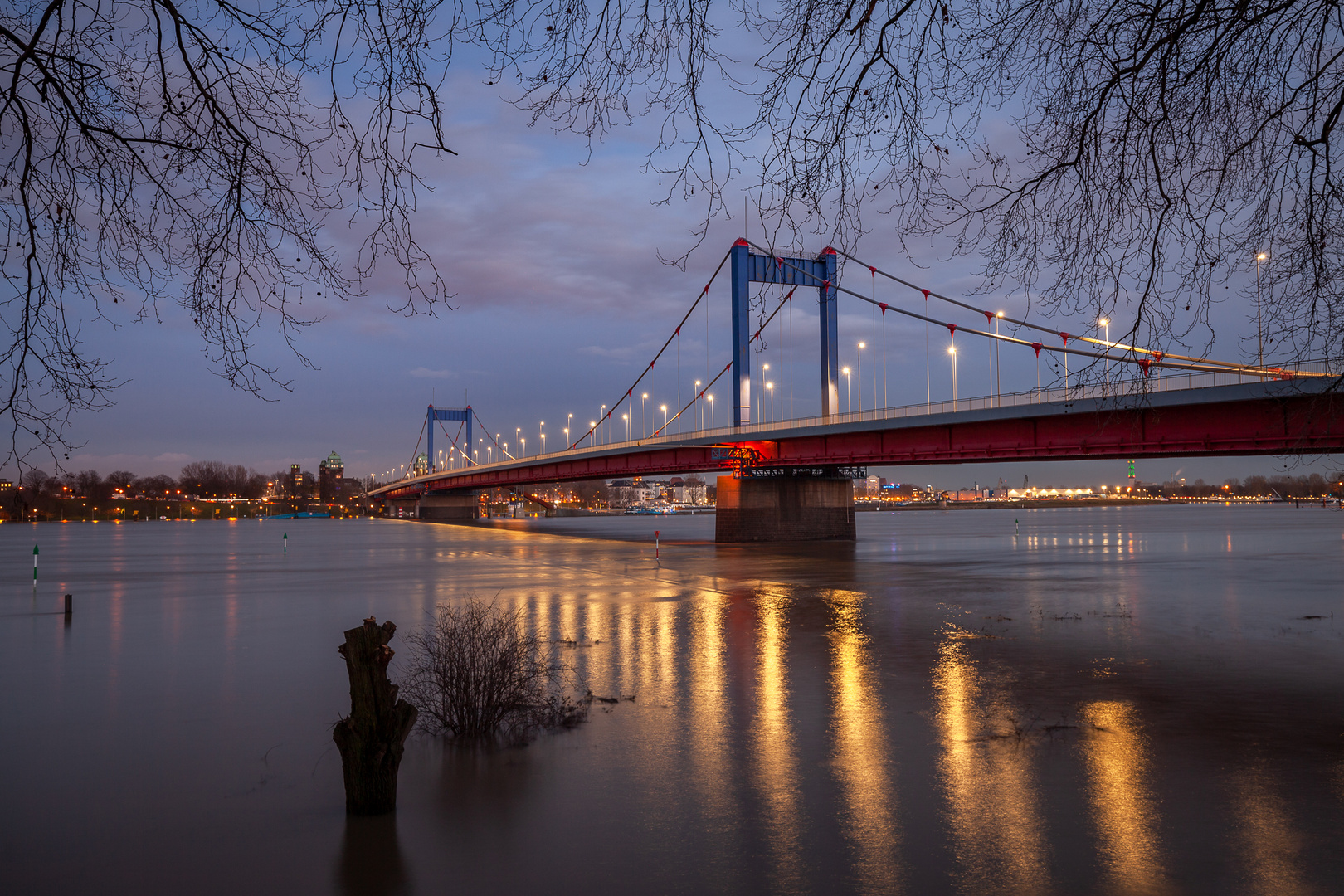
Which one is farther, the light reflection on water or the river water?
the river water

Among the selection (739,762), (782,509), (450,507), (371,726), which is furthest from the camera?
(450,507)

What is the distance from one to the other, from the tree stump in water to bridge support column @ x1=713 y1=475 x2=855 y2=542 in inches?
1992

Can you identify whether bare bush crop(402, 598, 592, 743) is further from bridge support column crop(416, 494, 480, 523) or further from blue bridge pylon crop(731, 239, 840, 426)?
bridge support column crop(416, 494, 480, 523)

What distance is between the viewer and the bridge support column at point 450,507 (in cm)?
15312

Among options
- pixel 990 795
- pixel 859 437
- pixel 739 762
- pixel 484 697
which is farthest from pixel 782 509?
pixel 990 795

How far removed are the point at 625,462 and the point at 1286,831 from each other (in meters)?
66.7

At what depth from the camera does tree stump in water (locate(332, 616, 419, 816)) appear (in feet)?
25.4

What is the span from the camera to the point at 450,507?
507ft

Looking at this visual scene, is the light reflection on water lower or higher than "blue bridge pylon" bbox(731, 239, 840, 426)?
lower

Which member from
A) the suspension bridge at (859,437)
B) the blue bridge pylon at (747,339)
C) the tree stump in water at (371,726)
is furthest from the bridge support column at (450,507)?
the tree stump in water at (371,726)

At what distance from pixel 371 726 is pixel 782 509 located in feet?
175

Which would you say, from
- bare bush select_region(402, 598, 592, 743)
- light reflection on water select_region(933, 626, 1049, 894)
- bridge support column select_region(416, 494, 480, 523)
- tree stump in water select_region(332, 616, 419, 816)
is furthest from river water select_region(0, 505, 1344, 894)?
bridge support column select_region(416, 494, 480, 523)

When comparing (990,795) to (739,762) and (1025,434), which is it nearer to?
(739,762)

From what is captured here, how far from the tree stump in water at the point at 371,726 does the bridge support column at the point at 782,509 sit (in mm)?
50596
